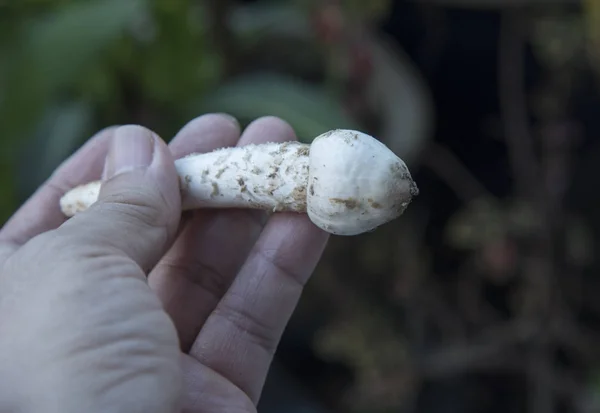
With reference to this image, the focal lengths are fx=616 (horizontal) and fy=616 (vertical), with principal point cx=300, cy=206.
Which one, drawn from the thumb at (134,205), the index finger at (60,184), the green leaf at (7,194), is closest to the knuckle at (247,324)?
the thumb at (134,205)

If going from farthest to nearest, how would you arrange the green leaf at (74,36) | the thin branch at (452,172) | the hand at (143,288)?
1. the thin branch at (452,172)
2. the green leaf at (74,36)
3. the hand at (143,288)

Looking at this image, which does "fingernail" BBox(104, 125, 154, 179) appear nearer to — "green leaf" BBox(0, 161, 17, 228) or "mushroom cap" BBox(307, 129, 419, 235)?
"mushroom cap" BBox(307, 129, 419, 235)

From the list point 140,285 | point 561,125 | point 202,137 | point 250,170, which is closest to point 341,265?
point 561,125

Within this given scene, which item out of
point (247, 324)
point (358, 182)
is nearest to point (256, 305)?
point (247, 324)

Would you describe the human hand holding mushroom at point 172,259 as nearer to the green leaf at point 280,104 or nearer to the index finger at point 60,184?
the index finger at point 60,184

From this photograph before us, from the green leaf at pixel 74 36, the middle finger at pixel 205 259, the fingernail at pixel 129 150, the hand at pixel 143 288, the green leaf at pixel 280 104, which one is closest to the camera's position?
the hand at pixel 143 288

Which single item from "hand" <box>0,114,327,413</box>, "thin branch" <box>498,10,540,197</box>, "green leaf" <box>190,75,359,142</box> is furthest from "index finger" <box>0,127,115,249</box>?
"thin branch" <box>498,10,540,197</box>

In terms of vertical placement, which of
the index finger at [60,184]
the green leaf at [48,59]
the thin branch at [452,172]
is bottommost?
the thin branch at [452,172]
